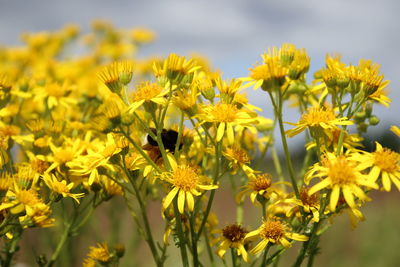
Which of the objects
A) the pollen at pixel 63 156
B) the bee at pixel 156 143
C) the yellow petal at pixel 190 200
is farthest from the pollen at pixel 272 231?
the pollen at pixel 63 156

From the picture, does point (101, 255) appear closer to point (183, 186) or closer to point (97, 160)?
point (97, 160)

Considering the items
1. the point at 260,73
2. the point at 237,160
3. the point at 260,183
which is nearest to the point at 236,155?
the point at 237,160

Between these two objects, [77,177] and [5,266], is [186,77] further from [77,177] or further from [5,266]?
[5,266]

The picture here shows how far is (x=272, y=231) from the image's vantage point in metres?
1.91

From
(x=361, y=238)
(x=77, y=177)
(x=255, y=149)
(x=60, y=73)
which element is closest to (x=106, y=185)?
(x=77, y=177)

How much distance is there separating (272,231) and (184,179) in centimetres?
47

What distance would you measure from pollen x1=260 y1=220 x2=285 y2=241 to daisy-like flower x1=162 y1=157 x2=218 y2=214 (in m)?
0.32

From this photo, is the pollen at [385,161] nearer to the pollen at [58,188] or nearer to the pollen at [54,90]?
the pollen at [58,188]

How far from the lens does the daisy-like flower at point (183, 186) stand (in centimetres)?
181

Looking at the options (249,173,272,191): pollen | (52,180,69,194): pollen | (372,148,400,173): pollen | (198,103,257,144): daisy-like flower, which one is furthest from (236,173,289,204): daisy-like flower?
(52,180,69,194): pollen

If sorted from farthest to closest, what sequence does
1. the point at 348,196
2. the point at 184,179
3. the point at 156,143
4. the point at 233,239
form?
the point at 156,143
the point at 233,239
the point at 184,179
the point at 348,196

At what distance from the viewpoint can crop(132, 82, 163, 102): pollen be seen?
78.0 inches

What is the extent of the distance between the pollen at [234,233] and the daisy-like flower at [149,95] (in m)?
0.71

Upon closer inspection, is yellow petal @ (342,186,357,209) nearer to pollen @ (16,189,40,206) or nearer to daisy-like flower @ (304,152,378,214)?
daisy-like flower @ (304,152,378,214)
